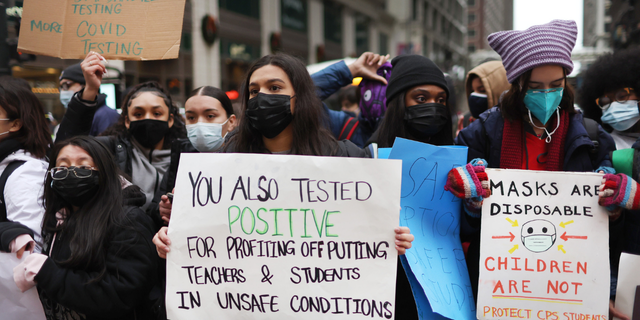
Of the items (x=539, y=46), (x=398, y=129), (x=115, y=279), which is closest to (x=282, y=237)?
(x=115, y=279)

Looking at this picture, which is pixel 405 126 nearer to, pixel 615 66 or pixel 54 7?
pixel 615 66

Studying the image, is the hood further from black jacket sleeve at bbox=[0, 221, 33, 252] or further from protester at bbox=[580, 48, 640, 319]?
black jacket sleeve at bbox=[0, 221, 33, 252]

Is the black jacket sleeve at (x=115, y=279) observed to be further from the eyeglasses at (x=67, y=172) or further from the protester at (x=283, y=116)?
the protester at (x=283, y=116)

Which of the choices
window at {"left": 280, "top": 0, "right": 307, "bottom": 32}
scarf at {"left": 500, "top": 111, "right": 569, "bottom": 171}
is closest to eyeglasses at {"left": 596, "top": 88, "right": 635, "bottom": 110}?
scarf at {"left": 500, "top": 111, "right": 569, "bottom": 171}

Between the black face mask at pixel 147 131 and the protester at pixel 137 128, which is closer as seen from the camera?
the protester at pixel 137 128

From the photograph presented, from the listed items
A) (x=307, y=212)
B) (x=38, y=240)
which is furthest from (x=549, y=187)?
(x=38, y=240)

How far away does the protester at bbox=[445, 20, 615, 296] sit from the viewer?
2.11m

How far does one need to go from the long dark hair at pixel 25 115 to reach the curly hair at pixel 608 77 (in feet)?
11.6

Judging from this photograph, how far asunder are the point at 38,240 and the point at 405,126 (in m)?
2.07

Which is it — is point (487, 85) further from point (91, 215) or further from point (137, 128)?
point (91, 215)

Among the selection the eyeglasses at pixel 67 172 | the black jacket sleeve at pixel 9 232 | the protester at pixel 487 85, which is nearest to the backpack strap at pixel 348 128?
the protester at pixel 487 85

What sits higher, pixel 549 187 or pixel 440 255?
pixel 549 187

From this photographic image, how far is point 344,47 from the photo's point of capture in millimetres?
26859

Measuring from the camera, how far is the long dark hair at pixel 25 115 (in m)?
2.83
